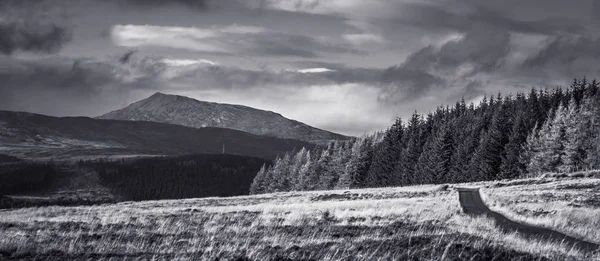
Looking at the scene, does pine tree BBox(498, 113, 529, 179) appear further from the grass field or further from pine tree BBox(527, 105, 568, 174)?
the grass field

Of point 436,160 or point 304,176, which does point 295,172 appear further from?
point 436,160

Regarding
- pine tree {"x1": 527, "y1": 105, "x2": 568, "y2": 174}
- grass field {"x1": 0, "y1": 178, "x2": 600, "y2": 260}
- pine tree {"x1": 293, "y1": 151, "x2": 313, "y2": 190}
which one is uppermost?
pine tree {"x1": 527, "y1": 105, "x2": 568, "y2": 174}

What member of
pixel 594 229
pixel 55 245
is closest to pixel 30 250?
pixel 55 245

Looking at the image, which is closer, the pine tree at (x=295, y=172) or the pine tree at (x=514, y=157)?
the pine tree at (x=514, y=157)

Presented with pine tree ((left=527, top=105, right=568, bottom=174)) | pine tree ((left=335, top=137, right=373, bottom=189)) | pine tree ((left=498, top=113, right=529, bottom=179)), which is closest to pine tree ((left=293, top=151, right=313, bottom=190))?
pine tree ((left=335, top=137, right=373, bottom=189))

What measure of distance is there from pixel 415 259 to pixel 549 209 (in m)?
17.8

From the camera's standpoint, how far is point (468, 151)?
83.9 metres

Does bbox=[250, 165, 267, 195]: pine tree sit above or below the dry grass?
below

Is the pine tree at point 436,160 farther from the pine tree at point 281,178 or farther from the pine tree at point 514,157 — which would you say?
the pine tree at point 281,178

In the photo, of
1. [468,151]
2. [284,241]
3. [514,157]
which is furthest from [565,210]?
[468,151]

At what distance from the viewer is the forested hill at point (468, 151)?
2731 inches

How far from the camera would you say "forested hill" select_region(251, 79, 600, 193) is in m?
69.4

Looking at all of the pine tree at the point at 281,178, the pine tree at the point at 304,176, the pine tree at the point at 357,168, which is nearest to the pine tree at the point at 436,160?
the pine tree at the point at 357,168

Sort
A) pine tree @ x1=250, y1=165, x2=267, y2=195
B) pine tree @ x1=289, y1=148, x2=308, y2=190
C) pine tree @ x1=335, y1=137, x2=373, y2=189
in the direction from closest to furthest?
pine tree @ x1=335, y1=137, x2=373, y2=189, pine tree @ x1=289, y1=148, x2=308, y2=190, pine tree @ x1=250, y1=165, x2=267, y2=195
